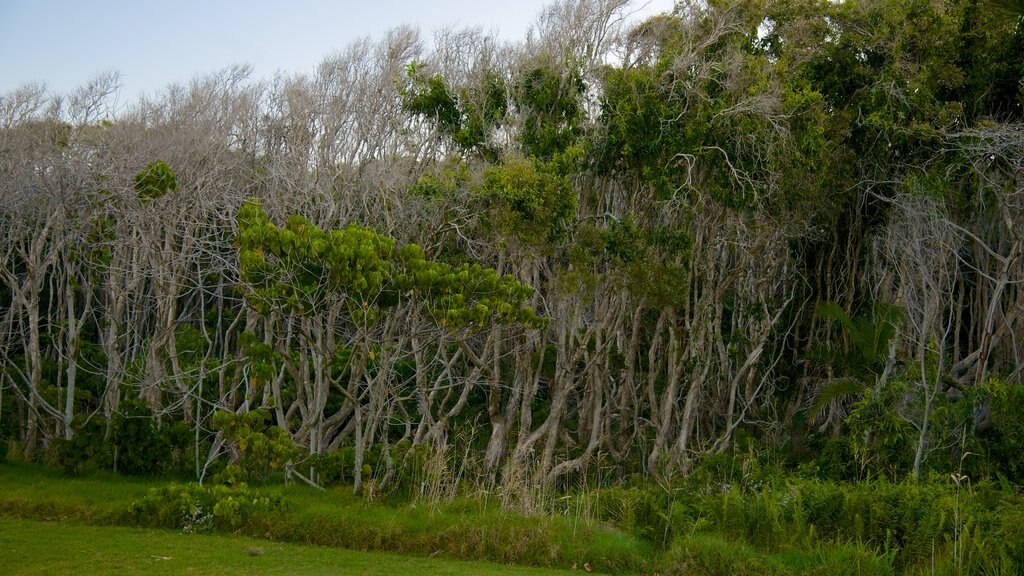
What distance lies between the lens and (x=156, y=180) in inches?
420

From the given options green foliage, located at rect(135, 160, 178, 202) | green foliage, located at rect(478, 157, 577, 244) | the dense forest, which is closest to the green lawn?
the dense forest

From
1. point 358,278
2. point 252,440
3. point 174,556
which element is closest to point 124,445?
point 252,440

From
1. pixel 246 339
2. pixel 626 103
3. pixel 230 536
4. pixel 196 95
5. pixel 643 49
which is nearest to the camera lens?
pixel 230 536

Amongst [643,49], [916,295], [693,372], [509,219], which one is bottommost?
[693,372]

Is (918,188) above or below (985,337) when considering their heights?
above

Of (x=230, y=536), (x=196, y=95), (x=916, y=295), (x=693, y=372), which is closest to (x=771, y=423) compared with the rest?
(x=693, y=372)

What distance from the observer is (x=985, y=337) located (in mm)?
12109

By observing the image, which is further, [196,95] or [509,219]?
[196,95]

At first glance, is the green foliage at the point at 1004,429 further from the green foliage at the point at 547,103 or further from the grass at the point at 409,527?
the green foliage at the point at 547,103

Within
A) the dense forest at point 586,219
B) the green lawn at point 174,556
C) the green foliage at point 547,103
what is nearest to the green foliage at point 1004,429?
the dense forest at point 586,219

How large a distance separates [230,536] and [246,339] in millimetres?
2137

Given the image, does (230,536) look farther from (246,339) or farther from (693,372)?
(693,372)

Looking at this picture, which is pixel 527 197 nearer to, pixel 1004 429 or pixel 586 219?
pixel 586 219

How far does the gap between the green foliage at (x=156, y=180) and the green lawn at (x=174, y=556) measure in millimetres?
3989
